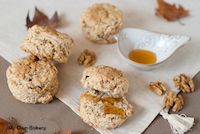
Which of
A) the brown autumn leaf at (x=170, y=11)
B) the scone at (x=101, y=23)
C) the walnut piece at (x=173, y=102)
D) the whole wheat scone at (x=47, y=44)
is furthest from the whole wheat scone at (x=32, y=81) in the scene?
the brown autumn leaf at (x=170, y=11)

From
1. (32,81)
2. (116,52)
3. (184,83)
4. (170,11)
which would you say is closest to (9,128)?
(32,81)

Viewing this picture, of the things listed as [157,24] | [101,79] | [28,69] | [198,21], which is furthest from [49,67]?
[198,21]

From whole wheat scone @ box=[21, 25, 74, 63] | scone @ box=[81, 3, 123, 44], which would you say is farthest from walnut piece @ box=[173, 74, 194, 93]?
whole wheat scone @ box=[21, 25, 74, 63]

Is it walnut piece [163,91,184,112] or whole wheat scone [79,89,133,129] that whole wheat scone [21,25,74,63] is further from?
walnut piece [163,91,184,112]

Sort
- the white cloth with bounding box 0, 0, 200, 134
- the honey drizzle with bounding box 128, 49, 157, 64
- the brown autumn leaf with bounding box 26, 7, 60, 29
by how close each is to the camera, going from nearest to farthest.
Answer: the white cloth with bounding box 0, 0, 200, 134 < the honey drizzle with bounding box 128, 49, 157, 64 < the brown autumn leaf with bounding box 26, 7, 60, 29

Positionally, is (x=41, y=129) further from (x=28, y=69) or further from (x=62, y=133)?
(x=28, y=69)

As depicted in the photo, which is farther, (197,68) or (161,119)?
(197,68)

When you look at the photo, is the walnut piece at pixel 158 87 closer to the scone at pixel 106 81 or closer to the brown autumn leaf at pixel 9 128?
the scone at pixel 106 81
